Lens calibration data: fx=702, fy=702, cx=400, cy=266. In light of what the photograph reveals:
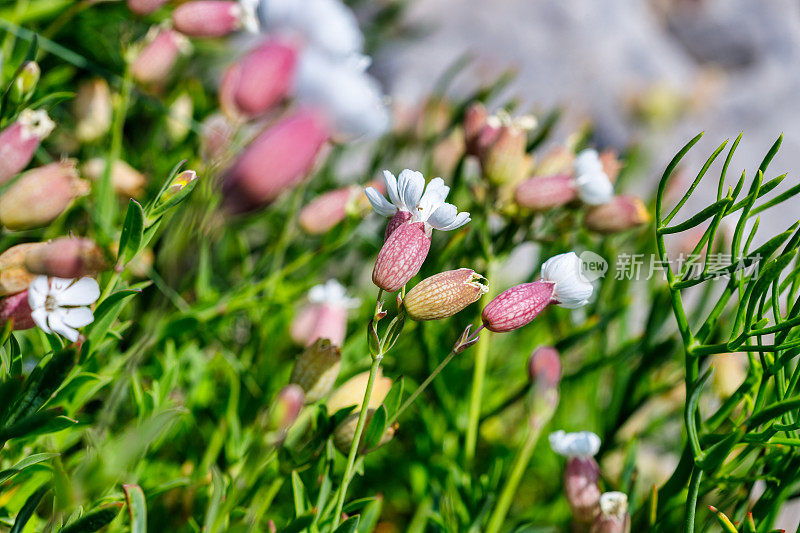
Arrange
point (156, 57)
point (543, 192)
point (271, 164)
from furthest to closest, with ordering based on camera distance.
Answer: point (156, 57), point (543, 192), point (271, 164)

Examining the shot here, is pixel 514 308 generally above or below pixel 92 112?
above

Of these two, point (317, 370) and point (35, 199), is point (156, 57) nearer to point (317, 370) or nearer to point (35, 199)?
point (35, 199)

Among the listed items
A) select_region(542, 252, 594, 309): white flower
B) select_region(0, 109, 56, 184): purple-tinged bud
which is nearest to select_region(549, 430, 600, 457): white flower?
select_region(542, 252, 594, 309): white flower

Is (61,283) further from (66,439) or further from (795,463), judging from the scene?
(795,463)

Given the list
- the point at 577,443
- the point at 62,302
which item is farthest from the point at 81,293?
the point at 577,443

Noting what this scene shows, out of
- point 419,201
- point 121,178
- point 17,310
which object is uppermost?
point 419,201

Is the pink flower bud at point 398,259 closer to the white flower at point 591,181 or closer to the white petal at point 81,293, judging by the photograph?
the white petal at point 81,293

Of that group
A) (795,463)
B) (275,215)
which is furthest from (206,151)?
(795,463)
